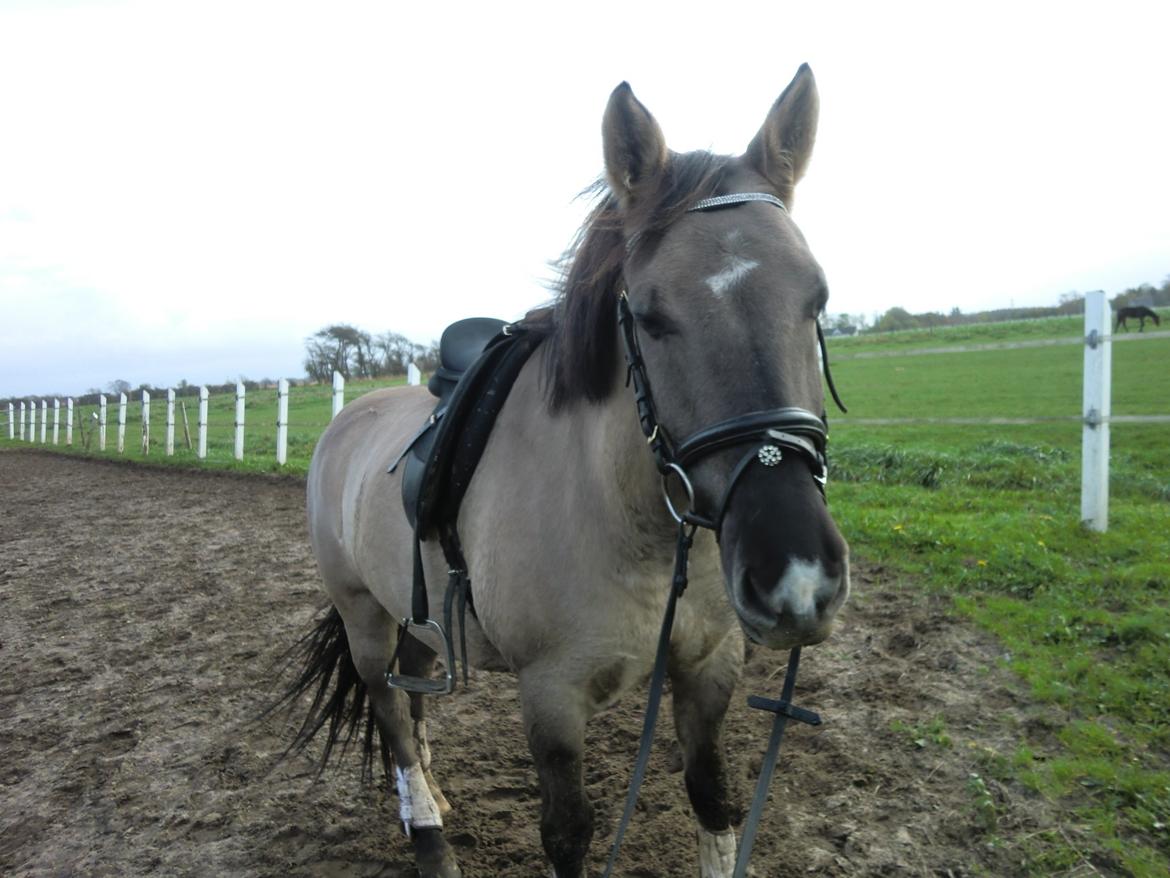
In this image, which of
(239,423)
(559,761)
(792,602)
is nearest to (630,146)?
(792,602)

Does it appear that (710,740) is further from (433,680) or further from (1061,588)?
(1061,588)

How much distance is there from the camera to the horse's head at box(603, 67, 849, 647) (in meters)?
1.31

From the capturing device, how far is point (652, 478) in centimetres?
180

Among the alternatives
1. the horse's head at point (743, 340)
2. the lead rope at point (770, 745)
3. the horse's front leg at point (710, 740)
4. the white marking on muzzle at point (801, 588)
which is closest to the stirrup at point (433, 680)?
the horse's front leg at point (710, 740)

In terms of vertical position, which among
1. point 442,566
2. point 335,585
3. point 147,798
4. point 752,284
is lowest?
point 147,798

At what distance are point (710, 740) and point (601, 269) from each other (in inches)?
57.1

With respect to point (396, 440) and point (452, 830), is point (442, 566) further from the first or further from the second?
point (452, 830)

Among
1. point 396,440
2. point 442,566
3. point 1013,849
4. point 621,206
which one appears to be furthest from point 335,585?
point 1013,849

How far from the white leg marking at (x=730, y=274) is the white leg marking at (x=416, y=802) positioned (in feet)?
7.95

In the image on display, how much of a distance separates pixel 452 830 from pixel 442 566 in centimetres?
138

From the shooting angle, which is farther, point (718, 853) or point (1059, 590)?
point (1059, 590)

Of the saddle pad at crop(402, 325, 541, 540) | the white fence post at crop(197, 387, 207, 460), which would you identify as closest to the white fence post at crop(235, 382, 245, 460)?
the white fence post at crop(197, 387, 207, 460)

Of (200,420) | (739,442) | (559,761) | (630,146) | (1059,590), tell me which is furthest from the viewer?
(200,420)

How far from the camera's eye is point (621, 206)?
1802 millimetres
